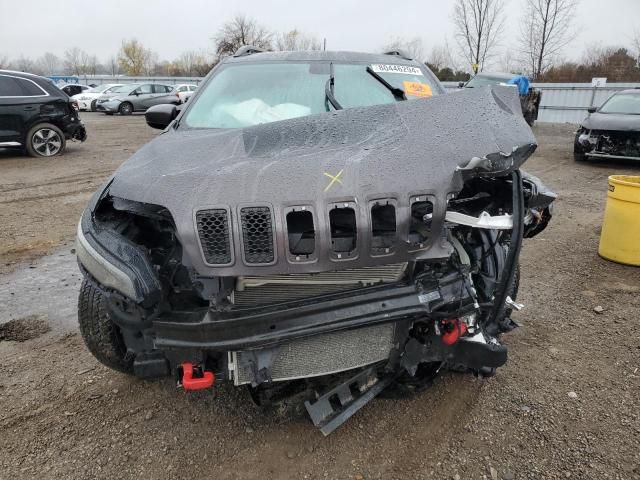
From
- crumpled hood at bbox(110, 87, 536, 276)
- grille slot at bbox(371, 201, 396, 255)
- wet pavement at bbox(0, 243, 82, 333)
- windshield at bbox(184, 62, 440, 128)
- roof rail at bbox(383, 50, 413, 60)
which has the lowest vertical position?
wet pavement at bbox(0, 243, 82, 333)

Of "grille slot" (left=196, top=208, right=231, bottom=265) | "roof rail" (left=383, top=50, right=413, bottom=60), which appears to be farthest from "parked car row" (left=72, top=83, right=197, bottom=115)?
"grille slot" (left=196, top=208, right=231, bottom=265)

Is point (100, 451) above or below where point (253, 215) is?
below

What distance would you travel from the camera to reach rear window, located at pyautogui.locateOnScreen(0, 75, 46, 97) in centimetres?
941

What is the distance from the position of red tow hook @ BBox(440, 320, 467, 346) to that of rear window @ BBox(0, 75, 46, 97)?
34.4 feet

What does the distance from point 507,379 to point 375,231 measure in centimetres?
155

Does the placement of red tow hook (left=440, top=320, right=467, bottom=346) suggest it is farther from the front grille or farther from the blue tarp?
the blue tarp

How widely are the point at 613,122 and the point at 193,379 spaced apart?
9787 mm

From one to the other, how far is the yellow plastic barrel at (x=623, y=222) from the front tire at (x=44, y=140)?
1042 centimetres

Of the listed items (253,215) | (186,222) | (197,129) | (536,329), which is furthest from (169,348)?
(536,329)

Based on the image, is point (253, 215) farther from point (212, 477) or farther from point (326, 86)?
point (326, 86)

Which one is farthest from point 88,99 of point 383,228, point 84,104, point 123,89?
point 383,228

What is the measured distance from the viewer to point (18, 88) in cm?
957

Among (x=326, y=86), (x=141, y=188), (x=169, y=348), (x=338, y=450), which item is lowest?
(x=338, y=450)

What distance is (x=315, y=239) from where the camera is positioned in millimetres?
1695
